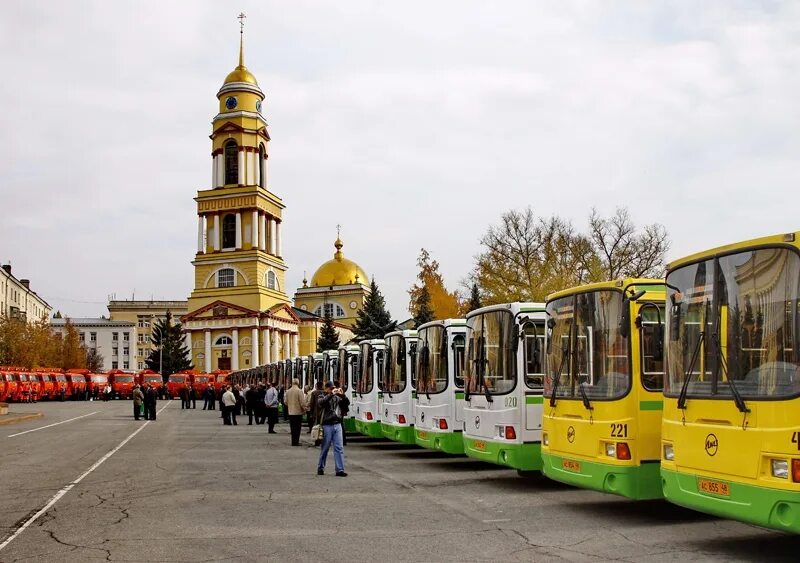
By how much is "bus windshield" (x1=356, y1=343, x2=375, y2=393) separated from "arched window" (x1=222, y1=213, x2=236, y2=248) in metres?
83.6

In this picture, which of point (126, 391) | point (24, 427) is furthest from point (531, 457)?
point (126, 391)

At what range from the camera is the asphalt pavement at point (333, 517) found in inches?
361

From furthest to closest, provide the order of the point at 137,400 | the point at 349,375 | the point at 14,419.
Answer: the point at 137,400 → the point at 14,419 → the point at 349,375

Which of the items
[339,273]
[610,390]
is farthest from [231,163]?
[610,390]

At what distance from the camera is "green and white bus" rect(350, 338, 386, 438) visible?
22.4 metres

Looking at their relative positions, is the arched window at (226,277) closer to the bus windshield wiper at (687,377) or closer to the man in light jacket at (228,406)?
the man in light jacket at (228,406)

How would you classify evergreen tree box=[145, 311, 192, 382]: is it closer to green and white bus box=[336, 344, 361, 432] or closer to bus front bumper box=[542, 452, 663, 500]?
green and white bus box=[336, 344, 361, 432]

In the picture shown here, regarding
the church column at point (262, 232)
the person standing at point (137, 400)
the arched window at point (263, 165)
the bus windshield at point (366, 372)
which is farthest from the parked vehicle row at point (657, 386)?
the arched window at point (263, 165)

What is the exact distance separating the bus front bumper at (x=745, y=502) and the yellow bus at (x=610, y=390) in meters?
1.22

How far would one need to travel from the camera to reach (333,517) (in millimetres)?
11445

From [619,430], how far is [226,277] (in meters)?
97.6

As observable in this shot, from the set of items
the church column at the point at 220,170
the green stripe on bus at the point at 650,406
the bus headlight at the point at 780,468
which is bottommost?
the bus headlight at the point at 780,468

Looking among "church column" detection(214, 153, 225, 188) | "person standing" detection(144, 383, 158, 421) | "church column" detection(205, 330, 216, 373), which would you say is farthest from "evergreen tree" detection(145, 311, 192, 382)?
"person standing" detection(144, 383, 158, 421)

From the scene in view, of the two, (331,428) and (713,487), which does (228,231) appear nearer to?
(331,428)
